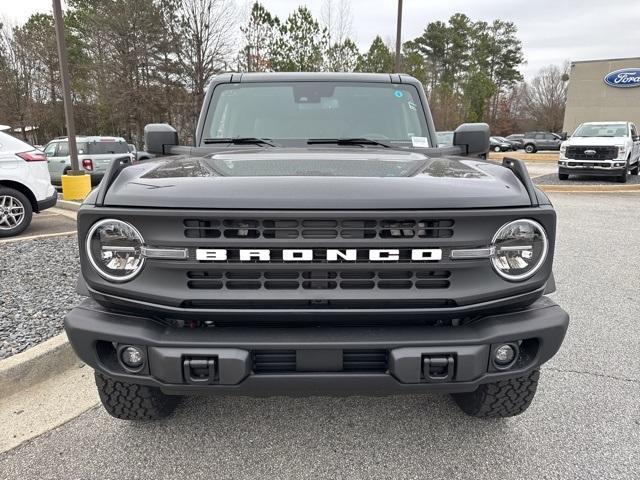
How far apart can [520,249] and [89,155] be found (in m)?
13.6

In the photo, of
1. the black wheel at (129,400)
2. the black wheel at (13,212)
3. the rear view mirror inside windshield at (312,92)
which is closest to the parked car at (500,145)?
the black wheel at (13,212)

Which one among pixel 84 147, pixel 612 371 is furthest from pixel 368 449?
pixel 84 147

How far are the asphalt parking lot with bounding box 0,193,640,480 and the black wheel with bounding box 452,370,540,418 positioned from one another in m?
0.16

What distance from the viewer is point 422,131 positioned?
333 centimetres

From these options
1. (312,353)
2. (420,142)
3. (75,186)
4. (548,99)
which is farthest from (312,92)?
(548,99)

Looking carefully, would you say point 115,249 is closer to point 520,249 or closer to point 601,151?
point 520,249

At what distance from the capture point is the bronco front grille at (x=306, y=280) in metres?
1.84

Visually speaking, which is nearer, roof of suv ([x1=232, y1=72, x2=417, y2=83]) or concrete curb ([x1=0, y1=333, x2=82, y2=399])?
concrete curb ([x1=0, y1=333, x2=82, y2=399])

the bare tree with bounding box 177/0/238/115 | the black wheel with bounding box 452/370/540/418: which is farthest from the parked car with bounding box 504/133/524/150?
the black wheel with bounding box 452/370/540/418

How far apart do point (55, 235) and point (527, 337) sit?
6.47 meters

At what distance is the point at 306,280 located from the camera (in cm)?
184

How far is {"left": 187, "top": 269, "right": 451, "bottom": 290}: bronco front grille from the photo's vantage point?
1.84 meters

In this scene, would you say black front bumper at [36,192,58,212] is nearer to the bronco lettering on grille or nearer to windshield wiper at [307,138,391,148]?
windshield wiper at [307,138,391,148]

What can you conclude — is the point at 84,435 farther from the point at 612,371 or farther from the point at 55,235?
the point at 55,235
